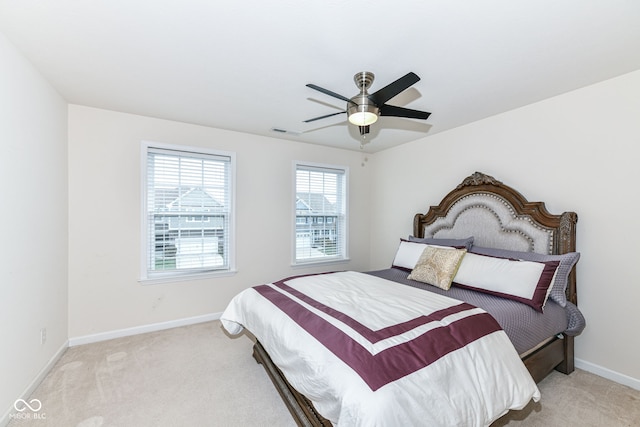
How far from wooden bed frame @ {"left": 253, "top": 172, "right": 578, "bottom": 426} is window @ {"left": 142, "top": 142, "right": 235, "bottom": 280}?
5.17 ft

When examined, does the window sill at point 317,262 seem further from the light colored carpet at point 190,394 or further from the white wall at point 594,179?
the white wall at point 594,179

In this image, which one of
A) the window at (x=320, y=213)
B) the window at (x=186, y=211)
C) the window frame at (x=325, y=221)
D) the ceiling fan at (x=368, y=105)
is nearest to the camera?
the ceiling fan at (x=368, y=105)

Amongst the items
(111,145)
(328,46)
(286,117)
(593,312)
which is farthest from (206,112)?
(593,312)

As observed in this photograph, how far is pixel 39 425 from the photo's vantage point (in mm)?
1812

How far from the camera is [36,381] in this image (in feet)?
7.20

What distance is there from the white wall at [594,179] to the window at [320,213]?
193cm

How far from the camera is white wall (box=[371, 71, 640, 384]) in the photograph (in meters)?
2.28

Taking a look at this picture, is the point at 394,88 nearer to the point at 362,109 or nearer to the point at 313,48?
the point at 362,109

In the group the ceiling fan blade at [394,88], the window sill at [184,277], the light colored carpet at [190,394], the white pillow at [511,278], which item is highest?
the ceiling fan blade at [394,88]

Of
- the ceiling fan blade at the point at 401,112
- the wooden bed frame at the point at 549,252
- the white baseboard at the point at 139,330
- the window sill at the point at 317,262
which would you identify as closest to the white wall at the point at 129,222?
the white baseboard at the point at 139,330

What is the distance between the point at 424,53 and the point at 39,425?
3.59m

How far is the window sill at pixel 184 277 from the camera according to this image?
10.8 feet

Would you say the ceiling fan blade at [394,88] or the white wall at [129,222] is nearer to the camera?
the ceiling fan blade at [394,88]

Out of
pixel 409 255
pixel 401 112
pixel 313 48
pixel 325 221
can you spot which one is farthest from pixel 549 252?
pixel 325 221
